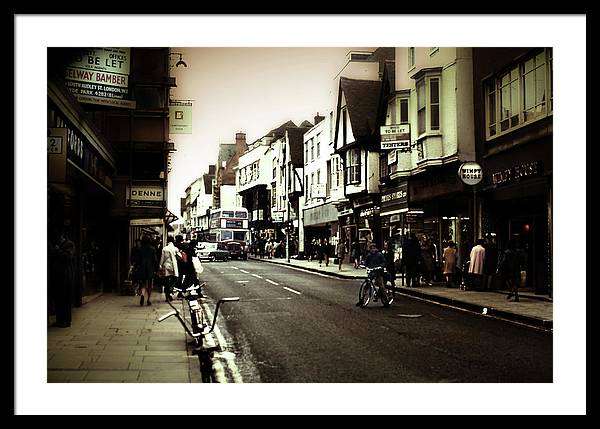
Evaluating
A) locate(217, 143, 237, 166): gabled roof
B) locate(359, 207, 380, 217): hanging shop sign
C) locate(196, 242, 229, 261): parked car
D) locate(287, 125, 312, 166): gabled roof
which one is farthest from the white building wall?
locate(217, 143, 237, 166): gabled roof

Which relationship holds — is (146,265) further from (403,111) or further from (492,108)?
(403,111)

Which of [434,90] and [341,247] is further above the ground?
[434,90]

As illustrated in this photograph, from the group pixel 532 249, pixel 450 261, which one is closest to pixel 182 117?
pixel 450 261

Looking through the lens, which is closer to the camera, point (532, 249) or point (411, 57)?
point (532, 249)

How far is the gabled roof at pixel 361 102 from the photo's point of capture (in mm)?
39594

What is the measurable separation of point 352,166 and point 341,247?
595 centimetres

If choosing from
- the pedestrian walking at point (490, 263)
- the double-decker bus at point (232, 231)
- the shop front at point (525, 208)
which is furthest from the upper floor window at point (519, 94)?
the double-decker bus at point (232, 231)

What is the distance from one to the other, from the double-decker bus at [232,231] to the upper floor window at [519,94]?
30.0m

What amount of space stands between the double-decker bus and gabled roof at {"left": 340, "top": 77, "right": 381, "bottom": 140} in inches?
543

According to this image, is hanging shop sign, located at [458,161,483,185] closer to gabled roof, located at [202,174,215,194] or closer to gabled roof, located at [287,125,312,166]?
gabled roof, located at [287,125,312,166]

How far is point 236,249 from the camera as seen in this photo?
50469 millimetres

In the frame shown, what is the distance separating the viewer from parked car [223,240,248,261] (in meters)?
49.9

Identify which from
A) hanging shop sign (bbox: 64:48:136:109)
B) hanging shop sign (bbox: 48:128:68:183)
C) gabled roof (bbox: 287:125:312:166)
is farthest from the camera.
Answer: gabled roof (bbox: 287:125:312:166)
